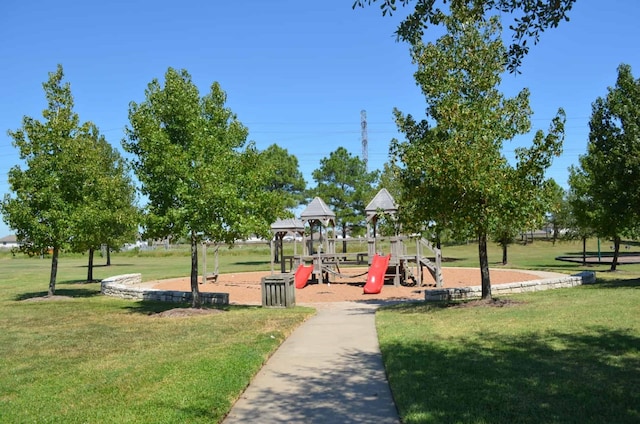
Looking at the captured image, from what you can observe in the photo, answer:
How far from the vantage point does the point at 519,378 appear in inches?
269

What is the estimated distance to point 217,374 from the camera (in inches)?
291

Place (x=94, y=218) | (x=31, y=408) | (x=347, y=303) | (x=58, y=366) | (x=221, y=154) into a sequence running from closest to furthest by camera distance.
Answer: (x=31, y=408)
(x=58, y=366)
(x=221, y=154)
(x=347, y=303)
(x=94, y=218)

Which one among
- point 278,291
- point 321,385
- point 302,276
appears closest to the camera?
point 321,385

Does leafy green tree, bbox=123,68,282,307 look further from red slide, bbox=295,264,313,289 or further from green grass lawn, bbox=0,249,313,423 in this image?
red slide, bbox=295,264,313,289

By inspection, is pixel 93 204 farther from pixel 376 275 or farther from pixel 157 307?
pixel 376 275

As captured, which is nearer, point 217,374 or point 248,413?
point 248,413

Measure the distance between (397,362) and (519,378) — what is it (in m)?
1.74

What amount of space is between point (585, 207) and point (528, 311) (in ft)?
59.4

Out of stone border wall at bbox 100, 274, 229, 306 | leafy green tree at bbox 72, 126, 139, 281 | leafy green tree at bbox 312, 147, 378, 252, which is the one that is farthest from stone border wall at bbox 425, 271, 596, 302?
leafy green tree at bbox 312, 147, 378, 252

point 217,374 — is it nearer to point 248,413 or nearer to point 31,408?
point 248,413

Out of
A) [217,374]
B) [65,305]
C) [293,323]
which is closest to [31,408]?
[217,374]

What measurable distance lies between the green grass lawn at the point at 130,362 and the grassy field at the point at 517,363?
7.29 feet

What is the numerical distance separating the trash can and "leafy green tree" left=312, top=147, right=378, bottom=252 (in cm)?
2716

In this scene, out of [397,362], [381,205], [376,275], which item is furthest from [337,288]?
[397,362]
